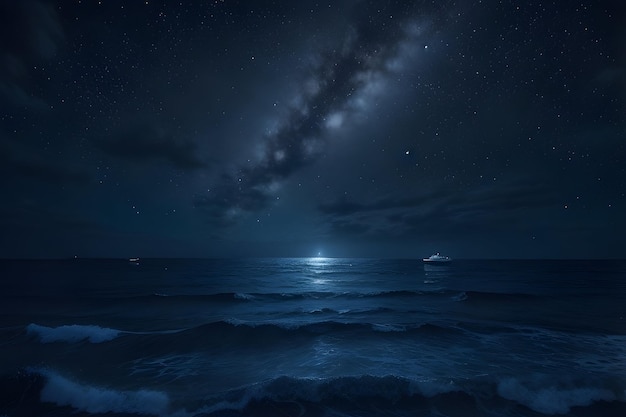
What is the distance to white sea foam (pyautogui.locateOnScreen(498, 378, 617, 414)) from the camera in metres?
9.69

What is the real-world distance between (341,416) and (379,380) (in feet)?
8.61

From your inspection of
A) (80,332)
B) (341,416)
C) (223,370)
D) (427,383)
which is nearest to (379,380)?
(427,383)

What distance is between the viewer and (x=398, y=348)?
629 inches

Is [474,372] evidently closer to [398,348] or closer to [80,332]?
[398,348]

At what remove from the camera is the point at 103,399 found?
9.93 meters

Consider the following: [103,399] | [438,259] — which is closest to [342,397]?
[103,399]

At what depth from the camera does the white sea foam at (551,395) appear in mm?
9688

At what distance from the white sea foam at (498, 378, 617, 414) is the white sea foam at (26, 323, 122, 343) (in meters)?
22.5

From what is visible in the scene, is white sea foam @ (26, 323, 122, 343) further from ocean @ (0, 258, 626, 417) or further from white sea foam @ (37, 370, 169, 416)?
white sea foam @ (37, 370, 169, 416)

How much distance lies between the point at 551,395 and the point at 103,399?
17118 millimetres

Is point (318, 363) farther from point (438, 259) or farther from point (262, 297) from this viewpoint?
point (438, 259)

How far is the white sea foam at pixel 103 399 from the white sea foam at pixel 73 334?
24.2 ft

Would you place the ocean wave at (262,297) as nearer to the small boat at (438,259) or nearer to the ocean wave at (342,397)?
the ocean wave at (342,397)

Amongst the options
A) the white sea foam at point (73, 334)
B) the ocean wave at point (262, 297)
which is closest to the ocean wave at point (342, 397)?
the white sea foam at point (73, 334)
